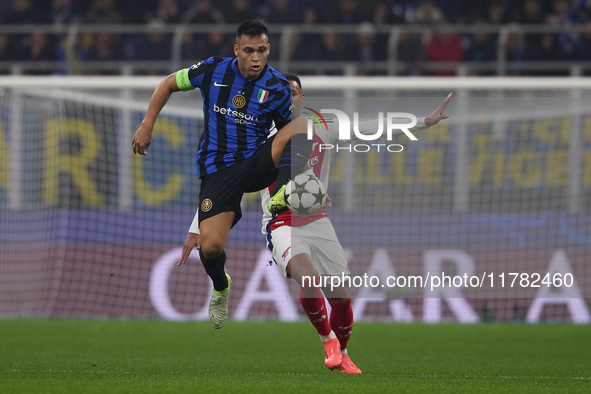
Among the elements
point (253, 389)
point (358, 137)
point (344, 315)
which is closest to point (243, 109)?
point (358, 137)

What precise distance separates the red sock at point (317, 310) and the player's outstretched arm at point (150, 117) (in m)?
1.55

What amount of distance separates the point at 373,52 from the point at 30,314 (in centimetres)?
572

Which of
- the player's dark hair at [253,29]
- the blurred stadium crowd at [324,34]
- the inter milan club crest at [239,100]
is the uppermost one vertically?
the blurred stadium crowd at [324,34]

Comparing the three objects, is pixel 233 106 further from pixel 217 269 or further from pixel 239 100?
pixel 217 269

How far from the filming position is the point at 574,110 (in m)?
12.1

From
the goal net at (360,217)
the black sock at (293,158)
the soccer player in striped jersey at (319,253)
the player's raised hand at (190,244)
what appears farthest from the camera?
the goal net at (360,217)

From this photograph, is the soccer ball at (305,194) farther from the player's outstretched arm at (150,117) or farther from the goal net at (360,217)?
the goal net at (360,217)

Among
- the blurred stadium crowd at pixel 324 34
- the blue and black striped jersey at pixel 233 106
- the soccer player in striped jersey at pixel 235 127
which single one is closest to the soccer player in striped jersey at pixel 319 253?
the soccer player in striped jersey at pixel 235 127

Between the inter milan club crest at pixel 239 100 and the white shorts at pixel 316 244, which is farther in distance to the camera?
the white shorts at pixel 316 244

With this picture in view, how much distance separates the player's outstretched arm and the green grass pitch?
5.17 feet

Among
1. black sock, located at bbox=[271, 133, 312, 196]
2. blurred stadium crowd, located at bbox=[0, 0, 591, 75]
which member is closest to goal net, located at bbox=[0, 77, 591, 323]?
blurred stadium crowd, located at bbox=[0, 0, 591, 75]

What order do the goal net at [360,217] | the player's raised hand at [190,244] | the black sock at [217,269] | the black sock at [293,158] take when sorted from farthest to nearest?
1. the goal net at [360,217]
2. the player's raised hand at [190,244]
3. the black sock at [217,269]
4. the black sock at [293,158]

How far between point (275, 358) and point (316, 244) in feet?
4.72

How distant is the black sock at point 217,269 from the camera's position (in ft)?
23.8
